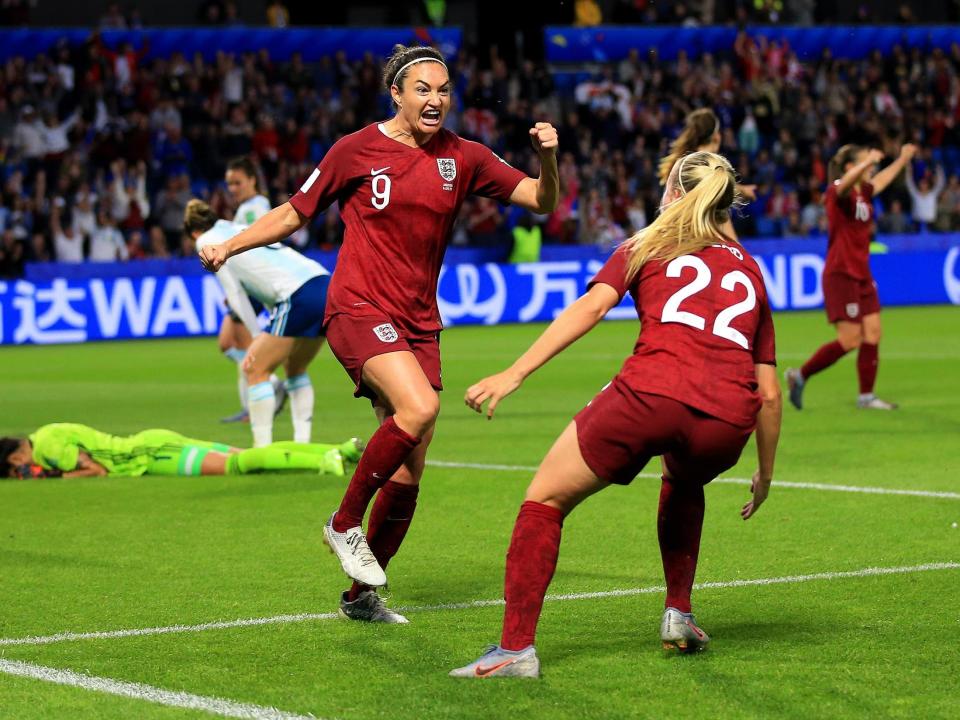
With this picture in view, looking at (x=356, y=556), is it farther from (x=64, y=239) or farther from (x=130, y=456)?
(x=64, y=239)

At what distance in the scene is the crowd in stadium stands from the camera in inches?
1020

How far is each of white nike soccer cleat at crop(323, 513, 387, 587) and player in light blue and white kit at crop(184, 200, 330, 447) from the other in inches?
188

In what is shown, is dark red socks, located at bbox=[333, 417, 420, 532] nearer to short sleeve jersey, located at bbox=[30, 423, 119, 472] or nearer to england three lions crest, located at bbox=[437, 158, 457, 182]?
england three lions crest, located at bbox=[437, 158, 457, 182]

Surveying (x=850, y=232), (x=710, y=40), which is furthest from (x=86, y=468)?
(x=710, y=40)

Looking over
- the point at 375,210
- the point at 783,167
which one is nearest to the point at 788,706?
the point at 375,210

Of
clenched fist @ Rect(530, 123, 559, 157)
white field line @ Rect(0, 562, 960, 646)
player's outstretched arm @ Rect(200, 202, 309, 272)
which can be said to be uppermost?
clenched fist @ Rect(530, 123, 559, 157)

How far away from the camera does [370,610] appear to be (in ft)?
20.7

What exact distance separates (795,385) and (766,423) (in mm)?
8583

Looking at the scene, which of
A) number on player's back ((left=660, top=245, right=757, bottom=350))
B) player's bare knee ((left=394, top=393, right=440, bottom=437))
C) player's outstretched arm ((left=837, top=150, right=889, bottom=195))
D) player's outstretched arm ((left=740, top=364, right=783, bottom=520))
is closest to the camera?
number on player's back ((left=660, top=245, right=757, bottom=350))

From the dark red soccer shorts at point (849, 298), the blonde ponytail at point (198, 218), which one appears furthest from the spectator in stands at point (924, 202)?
the blonde ponytail at point (198, 218)

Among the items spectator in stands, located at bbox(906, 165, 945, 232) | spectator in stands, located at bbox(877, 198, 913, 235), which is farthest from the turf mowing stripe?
spectator in stands, located at bbox(906, 165, 945, 232)

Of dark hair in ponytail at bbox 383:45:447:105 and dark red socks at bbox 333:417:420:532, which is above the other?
dark hair in ponytail at bbox 383:45:447:105

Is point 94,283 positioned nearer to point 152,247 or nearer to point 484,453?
point 152,247

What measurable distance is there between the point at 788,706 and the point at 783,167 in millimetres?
28605
